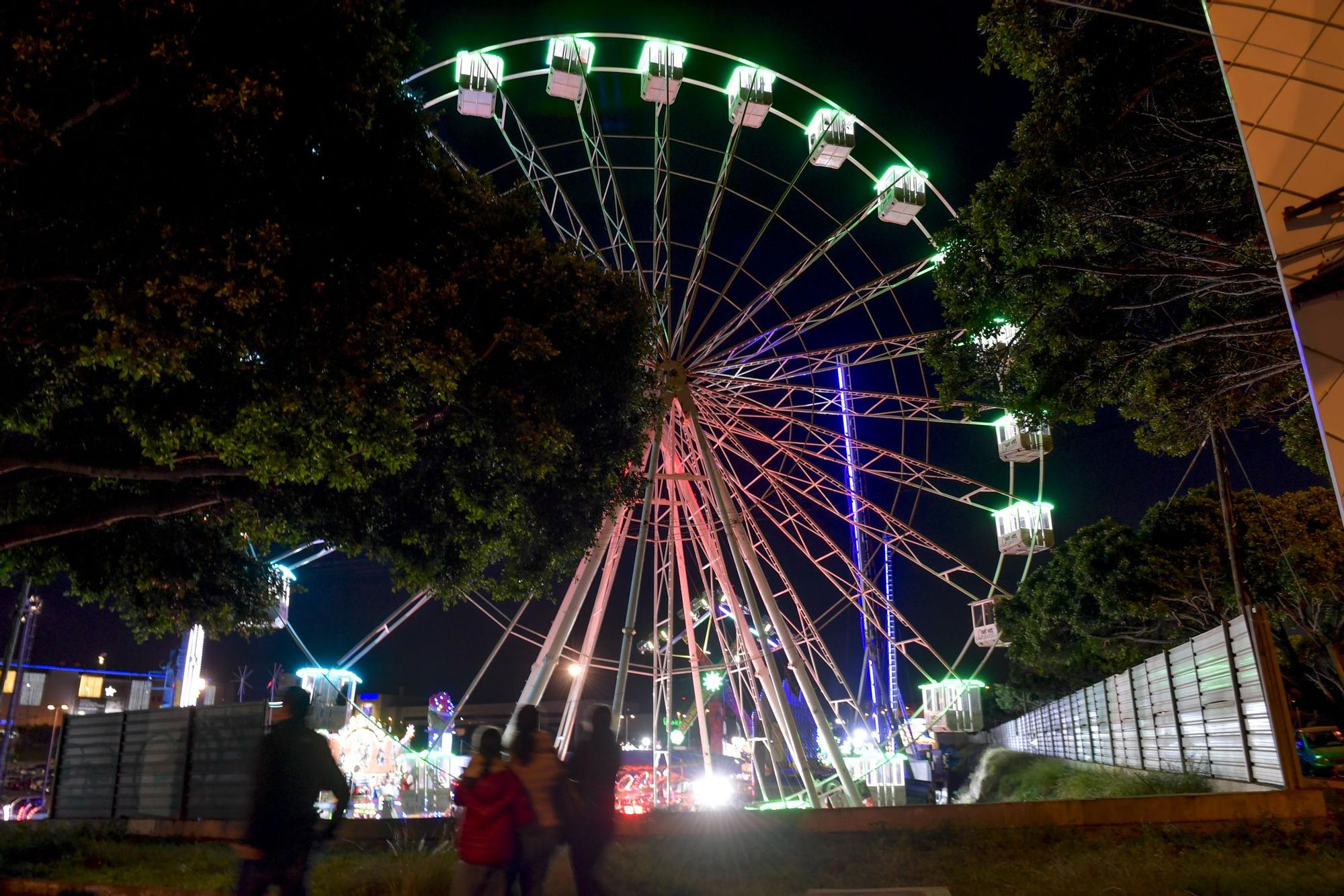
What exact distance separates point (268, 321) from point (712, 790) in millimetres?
15799

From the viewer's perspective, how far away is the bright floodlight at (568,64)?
17984mm

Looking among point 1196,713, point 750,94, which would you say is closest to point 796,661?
point 1196,713

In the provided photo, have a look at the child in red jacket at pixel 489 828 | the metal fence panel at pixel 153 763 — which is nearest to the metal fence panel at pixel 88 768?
the metal fence panel at pixel 153 763

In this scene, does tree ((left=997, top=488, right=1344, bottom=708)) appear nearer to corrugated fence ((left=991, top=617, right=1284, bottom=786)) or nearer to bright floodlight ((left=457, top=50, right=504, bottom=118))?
corrugated fence ((left=991, top=617, right=1284, bottom=786))

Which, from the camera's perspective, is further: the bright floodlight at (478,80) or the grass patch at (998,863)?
the bright floodlight at (478,80)

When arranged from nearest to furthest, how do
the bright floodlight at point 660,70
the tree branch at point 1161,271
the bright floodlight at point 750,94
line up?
the tree branch at point 1161,271, the bright floodlight at point 660,70, the bright floodlight at point 750,94

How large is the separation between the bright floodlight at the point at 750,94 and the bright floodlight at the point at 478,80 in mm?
5110

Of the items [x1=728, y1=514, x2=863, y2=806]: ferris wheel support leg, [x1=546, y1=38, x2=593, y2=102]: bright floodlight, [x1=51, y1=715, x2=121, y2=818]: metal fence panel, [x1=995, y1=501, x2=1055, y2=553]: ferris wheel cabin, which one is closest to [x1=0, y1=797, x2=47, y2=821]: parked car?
[x1=51, y1=715, x2=121, y2=818]: metal fence panel

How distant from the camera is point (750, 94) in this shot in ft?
61.2

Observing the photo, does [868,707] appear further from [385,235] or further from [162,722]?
[385,235]

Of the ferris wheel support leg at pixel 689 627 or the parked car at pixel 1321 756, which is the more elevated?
the ferris wheel support leg at pixel 689 627

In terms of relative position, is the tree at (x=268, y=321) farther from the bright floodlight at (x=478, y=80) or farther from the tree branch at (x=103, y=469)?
the bright floodlight at (x=478, y=80)

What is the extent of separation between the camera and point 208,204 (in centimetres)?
803

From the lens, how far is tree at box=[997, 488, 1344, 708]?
21016 millimetres
